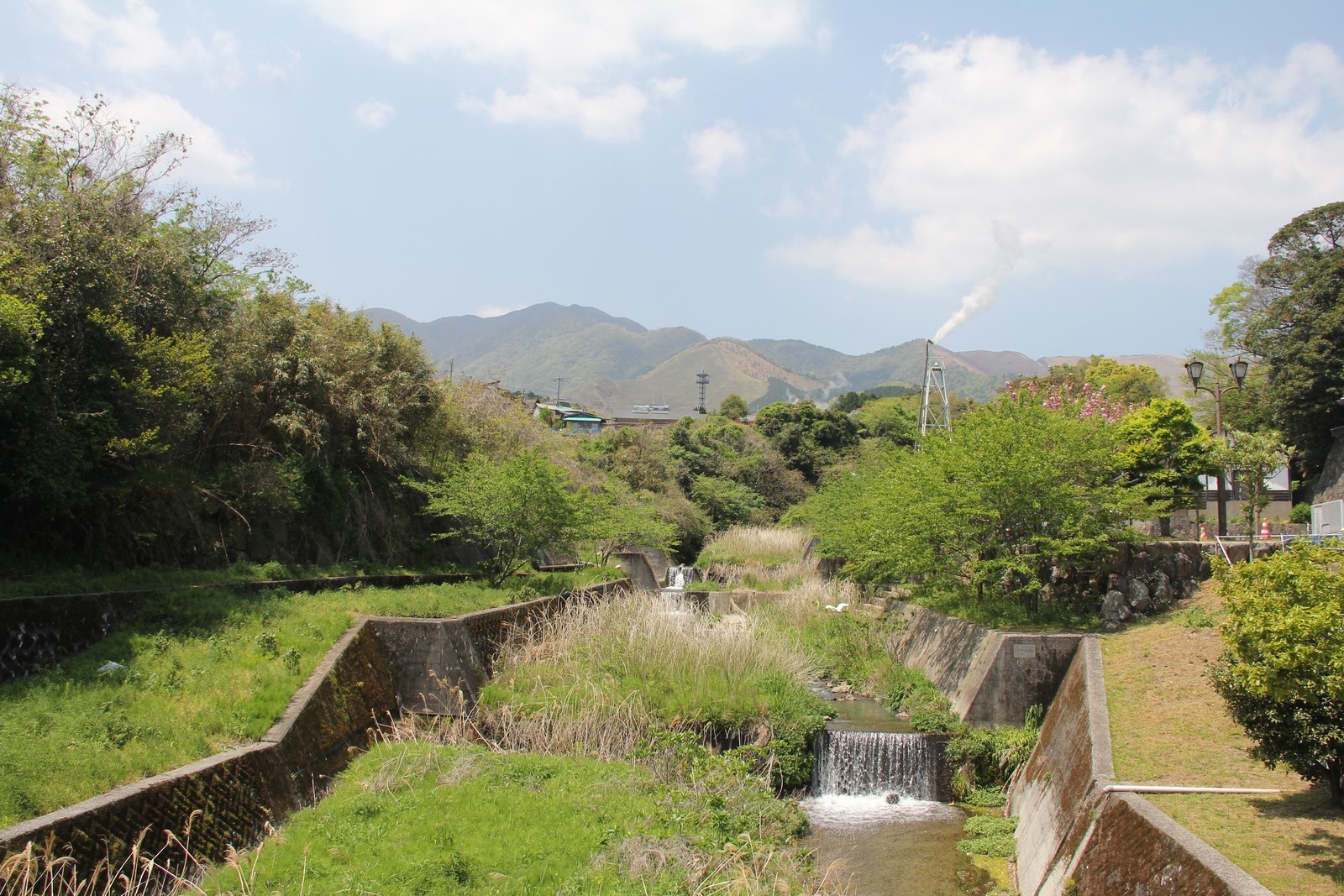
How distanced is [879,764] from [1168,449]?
12994 mm

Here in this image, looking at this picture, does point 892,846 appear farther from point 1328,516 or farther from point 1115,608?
point 1328,516

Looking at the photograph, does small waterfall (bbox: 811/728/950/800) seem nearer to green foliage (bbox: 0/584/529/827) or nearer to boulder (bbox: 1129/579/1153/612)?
boulder (bbox: 1129/579/1153/612)

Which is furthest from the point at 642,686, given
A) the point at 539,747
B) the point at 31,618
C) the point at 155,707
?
the point at 31,618

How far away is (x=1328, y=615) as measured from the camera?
21.3ft

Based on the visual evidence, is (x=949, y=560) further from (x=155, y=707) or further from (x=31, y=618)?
(x=31, y=618)

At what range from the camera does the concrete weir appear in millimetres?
6484

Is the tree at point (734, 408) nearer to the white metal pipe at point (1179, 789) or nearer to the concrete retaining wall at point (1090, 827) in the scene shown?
the concrete retaining wall at point (1090, 827)

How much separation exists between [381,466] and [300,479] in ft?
12.2

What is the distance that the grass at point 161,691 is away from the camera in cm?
666

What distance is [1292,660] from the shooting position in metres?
6.51

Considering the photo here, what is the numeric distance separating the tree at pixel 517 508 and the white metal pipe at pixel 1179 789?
37.2 feet

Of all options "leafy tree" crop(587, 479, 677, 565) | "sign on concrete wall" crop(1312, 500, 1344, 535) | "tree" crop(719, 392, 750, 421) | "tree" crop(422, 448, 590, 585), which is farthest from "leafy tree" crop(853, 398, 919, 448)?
"tree" crop(422, 448, 590, 585)

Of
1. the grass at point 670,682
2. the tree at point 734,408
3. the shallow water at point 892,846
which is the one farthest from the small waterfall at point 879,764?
the tree at point 734,408

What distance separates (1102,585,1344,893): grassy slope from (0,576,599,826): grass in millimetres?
8449
